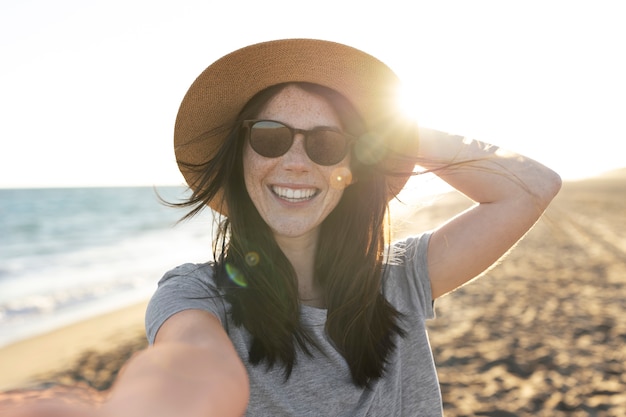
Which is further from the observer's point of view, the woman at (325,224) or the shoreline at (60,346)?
the shoreline at (60,346)

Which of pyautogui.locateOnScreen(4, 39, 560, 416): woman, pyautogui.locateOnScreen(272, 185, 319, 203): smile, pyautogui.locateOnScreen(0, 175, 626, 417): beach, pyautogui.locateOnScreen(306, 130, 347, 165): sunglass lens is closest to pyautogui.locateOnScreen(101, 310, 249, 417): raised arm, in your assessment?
pyautogui.locateOnScreen(4, 39, 560, 416): woman

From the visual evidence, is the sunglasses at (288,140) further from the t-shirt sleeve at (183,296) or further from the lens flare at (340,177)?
the t-shirt sleeve at (183,296)

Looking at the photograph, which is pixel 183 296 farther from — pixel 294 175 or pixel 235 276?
pixel 294 175

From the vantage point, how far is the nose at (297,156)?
6.58 feet

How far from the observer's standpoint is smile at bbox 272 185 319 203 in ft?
6.71

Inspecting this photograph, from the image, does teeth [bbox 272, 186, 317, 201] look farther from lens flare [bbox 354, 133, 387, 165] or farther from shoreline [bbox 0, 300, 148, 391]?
shoreline [bbox 0, 300, 148, 391]

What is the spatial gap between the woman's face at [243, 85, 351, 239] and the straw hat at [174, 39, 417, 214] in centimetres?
10

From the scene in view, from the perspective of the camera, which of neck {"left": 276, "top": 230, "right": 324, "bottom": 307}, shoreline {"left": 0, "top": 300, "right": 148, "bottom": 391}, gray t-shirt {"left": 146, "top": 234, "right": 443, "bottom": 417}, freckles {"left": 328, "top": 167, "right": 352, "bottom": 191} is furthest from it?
shoreline {"left": 0, "top": 300, "right": 148, "bottom": 391}

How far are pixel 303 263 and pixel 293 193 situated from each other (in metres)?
0.37

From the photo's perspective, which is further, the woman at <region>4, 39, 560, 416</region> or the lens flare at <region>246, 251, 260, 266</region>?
the lens flare at <region>246, 251, 260, 266</region>

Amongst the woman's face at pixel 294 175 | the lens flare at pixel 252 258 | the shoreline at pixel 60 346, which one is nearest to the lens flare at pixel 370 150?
the woman's face at pixel 294 175

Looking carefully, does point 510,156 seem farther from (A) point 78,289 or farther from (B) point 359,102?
(A) point 78,289

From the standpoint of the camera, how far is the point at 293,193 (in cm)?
204

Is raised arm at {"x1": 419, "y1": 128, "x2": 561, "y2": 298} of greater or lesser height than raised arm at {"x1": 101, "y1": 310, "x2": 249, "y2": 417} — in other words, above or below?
above
